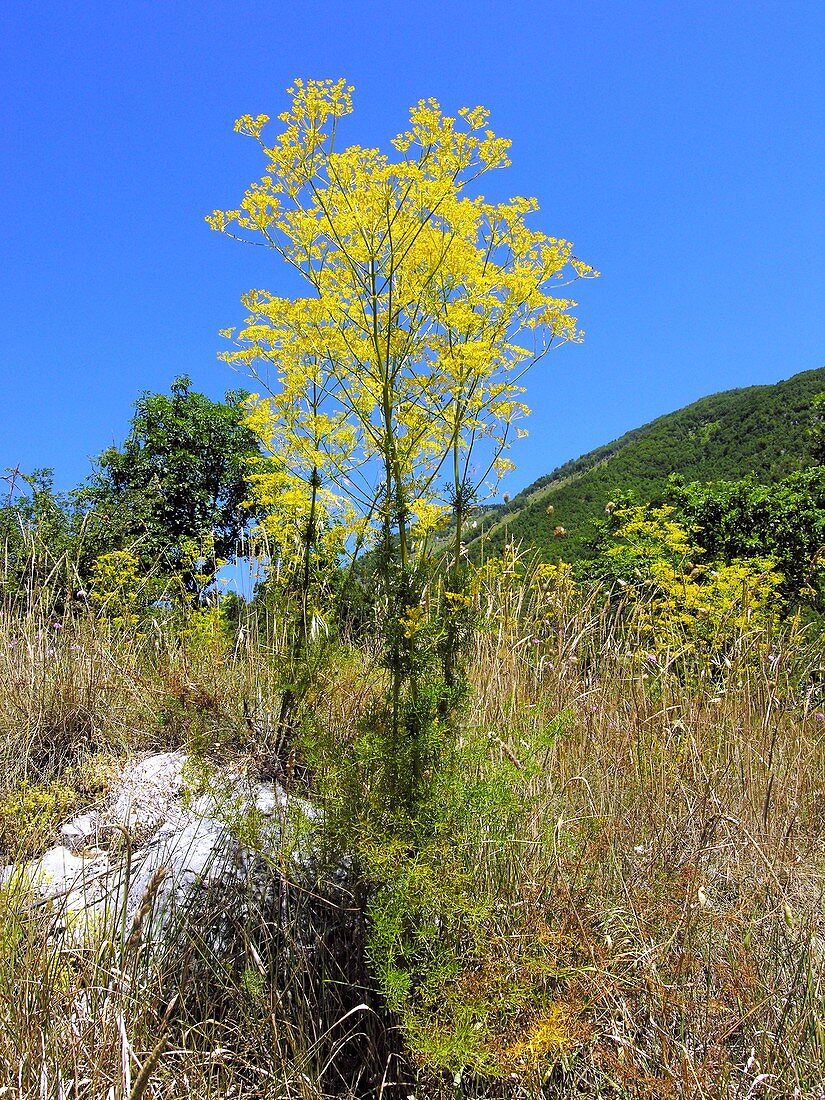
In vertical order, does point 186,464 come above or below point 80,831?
above

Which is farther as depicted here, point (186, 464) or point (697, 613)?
point (186, 464)

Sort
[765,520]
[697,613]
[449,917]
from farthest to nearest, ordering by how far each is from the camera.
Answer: [765,520] → [697,613] → [449,917]

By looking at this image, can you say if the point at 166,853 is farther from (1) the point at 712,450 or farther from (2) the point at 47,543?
(1) the point at 712,450

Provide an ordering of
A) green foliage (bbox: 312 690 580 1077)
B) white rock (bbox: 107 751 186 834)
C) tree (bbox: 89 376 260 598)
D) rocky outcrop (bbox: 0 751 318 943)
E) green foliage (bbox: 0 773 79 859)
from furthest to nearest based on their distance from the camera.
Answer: tree (bbox: 89 376 260 598) → white rock (bbox: 107 751 186 834) → green foliage (bbox: 0 773 79 859) → rocky outcrop (bbox: 0 751 318 943) → green foliage (bbox: 312 690 580 1077)

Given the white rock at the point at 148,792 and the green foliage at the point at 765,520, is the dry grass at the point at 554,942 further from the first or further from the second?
the green foliage at the point at 765,520

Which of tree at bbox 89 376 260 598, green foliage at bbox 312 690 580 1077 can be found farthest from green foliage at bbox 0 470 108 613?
green foliage at bbox 312 690 580 1077

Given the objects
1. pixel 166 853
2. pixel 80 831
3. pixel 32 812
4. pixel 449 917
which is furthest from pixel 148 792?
pixel 449 917

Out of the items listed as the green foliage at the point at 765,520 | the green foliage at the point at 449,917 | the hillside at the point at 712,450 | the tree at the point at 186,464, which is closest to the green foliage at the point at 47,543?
the tree at the point at 186,464

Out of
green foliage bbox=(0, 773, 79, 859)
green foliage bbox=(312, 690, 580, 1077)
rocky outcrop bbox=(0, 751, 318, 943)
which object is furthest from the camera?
green foliage bbox=(0, 773, 79, 859)

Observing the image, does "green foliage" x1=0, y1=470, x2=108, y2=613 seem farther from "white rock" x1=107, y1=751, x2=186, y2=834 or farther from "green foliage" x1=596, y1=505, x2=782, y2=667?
"green foliage" x1=596, y1=505, x2=782, y2=667

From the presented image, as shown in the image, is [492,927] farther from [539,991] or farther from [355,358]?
[355,358]

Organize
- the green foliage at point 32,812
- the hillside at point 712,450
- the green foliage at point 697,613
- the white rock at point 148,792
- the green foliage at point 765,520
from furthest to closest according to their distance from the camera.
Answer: the hillside at point 712,450 → the green foliage at point 765,520 → the green foliage at point 697,613 → the white rock at point 148,792 → the green foliage at point 32,812

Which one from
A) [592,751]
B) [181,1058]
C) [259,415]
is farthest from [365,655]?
[181,1058]

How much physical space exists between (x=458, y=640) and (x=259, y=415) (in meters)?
1.26
